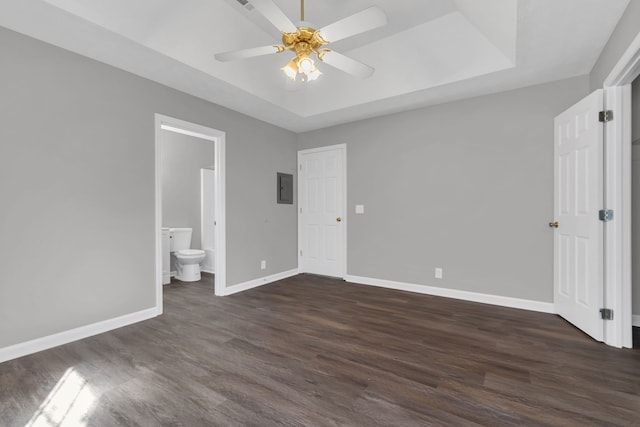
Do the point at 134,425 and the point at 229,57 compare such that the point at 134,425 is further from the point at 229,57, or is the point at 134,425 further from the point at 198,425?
the point at 229,57

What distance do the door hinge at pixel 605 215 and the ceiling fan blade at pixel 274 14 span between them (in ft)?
9.28

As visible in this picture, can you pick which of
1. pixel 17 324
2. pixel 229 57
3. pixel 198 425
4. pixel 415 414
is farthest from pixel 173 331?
pixel 229 57

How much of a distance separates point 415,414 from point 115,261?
2.85 m

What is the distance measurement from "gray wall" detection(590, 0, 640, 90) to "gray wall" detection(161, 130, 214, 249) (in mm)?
5116

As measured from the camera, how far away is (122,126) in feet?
9.16

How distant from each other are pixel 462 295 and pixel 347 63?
119 inches

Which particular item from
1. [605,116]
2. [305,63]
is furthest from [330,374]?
[605,116]

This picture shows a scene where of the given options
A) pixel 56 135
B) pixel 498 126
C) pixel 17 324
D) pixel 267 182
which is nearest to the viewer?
pixel 17 324

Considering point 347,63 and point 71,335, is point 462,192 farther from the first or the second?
point 71,335

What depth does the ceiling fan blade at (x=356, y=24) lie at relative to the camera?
172 cm

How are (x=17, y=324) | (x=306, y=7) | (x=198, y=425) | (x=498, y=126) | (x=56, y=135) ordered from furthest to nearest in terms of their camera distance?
1. (x=498, y=126)
2. (x=306, y=7)
3. (x=56, y=135)
4. (x=17, y=324)
5. (x=198, y=425)

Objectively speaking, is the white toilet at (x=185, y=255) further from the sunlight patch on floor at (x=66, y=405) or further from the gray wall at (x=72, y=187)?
the sunlight patch on floor at (x=66, y=405)

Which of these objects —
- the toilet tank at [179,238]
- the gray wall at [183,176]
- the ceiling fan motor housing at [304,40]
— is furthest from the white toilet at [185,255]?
the ceiling fan motor housing at [304,40]

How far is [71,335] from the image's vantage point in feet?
8.02
